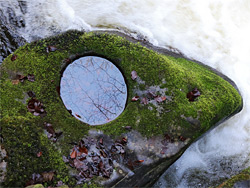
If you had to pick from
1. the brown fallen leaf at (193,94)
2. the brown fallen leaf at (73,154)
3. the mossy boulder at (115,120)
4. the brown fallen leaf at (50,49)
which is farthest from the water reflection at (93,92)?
the brown fallen leaf at (193,94)

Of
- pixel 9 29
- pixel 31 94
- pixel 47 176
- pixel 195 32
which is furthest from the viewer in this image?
pixel 195 32

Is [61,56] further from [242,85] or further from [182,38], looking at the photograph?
[242,85]

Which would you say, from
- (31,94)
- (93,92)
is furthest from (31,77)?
(93,92)

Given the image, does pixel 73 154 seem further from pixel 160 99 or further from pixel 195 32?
pixel 195 32

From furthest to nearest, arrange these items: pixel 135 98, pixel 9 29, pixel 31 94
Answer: pixel 9 29 → pixel 135 98 → pixel 31 94

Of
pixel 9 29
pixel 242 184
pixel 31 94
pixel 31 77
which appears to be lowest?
pixel 242 184

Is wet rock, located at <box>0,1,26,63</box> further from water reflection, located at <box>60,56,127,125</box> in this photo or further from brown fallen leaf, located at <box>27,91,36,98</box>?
water reflection, located at <box>60,56,127,125</box>

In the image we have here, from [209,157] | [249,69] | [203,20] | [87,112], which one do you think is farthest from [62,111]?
[249,69]
